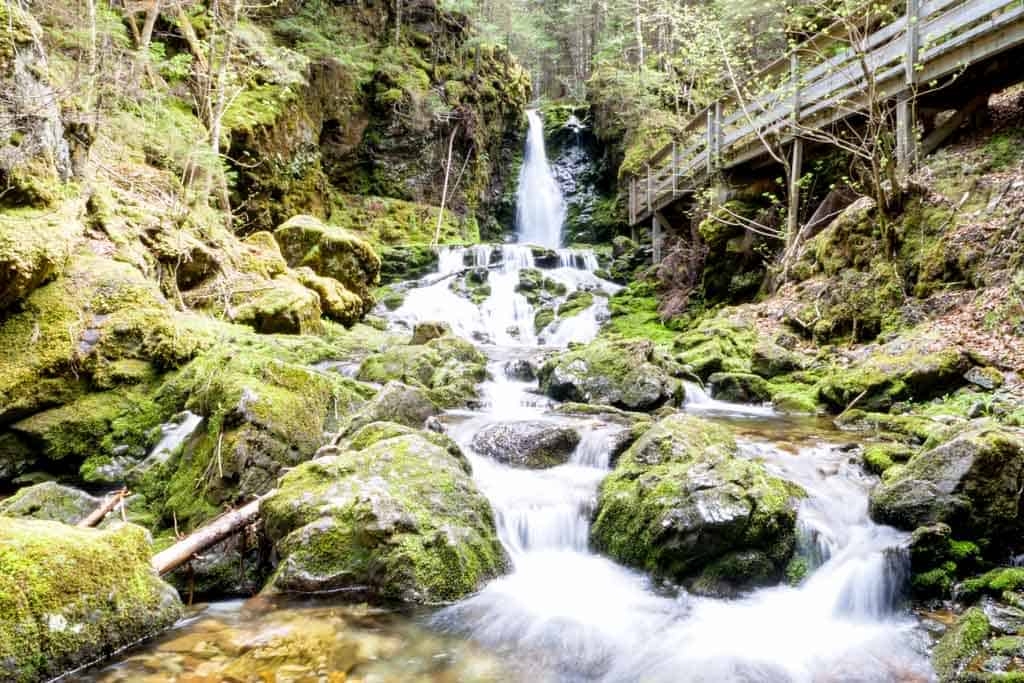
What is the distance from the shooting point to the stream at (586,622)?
3.14 metres

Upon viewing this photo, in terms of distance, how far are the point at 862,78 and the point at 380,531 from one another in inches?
418

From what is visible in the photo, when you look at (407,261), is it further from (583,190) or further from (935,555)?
(935,555)

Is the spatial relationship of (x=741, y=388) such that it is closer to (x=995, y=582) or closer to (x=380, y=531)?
(x=995, y=582)

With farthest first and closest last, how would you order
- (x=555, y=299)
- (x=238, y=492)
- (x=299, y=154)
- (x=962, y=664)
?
(x=299, y=154)
(x=555, y=299)
(x=238, y=492)
(x=962, y=664)

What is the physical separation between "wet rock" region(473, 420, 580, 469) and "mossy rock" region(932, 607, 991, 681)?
3.31 metres

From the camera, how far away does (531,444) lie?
19.6ft

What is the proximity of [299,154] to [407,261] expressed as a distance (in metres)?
4.65

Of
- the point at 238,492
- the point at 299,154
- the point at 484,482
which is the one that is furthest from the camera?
the point at 299,154

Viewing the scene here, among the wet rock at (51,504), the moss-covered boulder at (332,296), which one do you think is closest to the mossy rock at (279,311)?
the moss-covered boulder at (332,296)

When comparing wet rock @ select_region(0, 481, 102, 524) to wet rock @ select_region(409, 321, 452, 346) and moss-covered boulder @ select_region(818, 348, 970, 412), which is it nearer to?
wet rock @ select_region(409, 321, 452, 346)

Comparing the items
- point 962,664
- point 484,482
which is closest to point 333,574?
point 484,482

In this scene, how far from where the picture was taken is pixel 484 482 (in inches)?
212

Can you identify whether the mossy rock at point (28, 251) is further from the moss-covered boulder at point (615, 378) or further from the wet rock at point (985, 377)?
the wet rock at point (985, 377)

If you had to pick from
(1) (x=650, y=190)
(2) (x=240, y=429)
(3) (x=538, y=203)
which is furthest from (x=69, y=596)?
(3) (x=538, y=203)
